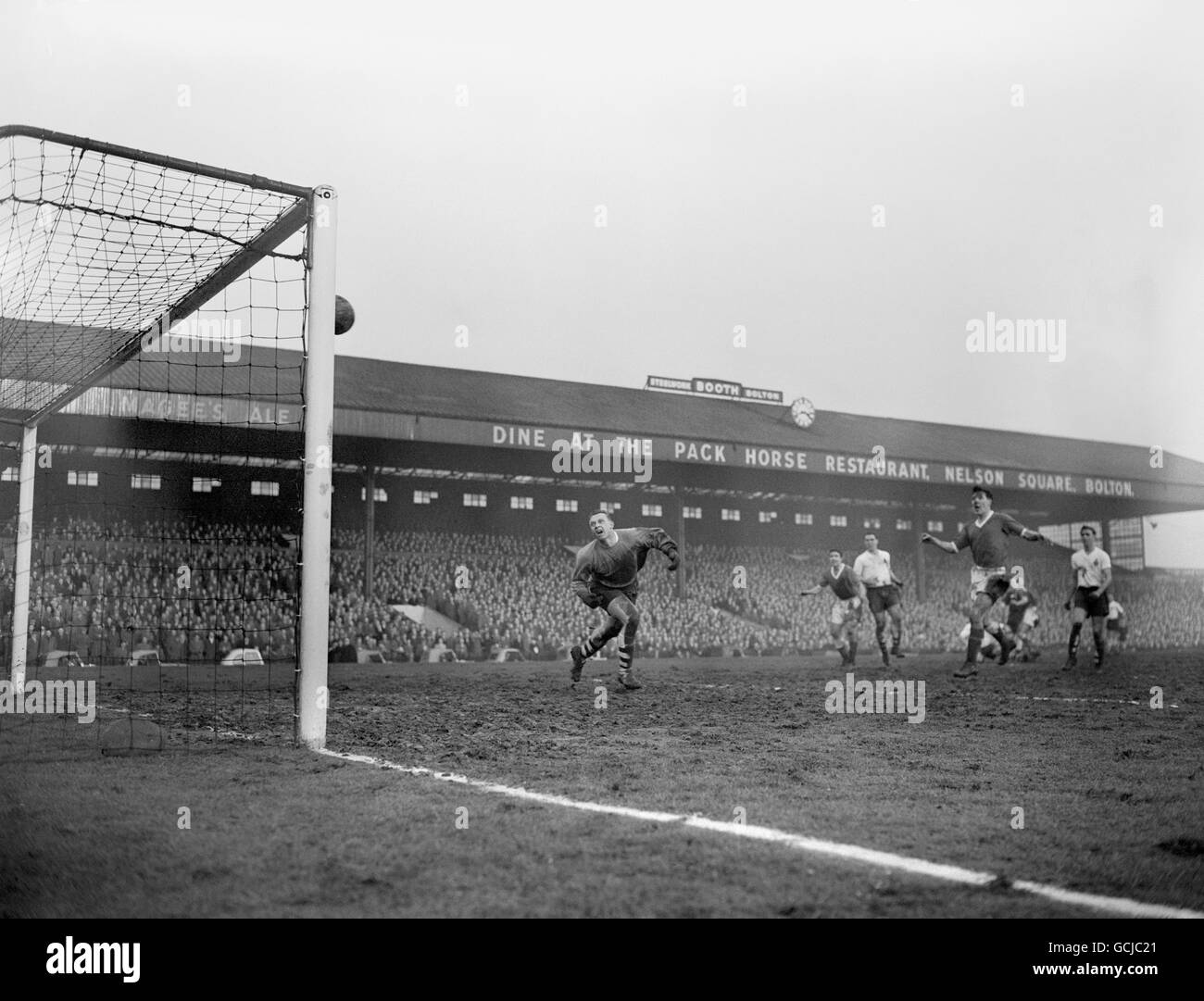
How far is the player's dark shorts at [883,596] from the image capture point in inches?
615

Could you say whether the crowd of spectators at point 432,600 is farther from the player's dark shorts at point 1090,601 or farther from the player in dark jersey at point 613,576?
the player's dark shorts at point 1090,601

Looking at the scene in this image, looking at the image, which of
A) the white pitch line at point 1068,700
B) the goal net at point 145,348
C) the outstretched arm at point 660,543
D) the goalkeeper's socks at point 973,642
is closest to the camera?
the goal net at point 145,348

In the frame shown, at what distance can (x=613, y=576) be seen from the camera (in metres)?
10.9

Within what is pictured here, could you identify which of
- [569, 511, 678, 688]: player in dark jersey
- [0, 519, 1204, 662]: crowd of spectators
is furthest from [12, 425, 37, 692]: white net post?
[569, 511, 678, 688]: player in dark jersey

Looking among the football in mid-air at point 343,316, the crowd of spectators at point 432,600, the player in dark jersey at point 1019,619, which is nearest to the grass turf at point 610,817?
the football in mid-air at point 343,316

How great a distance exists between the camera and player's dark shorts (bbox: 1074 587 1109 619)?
12.9 meters

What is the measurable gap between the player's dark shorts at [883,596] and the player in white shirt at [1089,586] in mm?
2913

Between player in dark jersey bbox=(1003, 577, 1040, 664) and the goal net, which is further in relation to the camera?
player in dark jersey bbox=(1003, 577, 1040, 664)

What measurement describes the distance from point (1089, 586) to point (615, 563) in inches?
254

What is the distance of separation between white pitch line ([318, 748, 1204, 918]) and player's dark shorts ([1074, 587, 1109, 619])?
1026 centimetres

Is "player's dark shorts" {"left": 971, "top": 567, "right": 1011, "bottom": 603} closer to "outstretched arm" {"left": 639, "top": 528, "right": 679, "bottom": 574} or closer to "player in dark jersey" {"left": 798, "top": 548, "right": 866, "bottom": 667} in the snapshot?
"player in dark jersey" {"left": 798, "top": 548, "right": 866, "bottom": 667}

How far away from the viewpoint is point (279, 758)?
6.22 meters

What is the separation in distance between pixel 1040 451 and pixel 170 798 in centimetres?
4336
